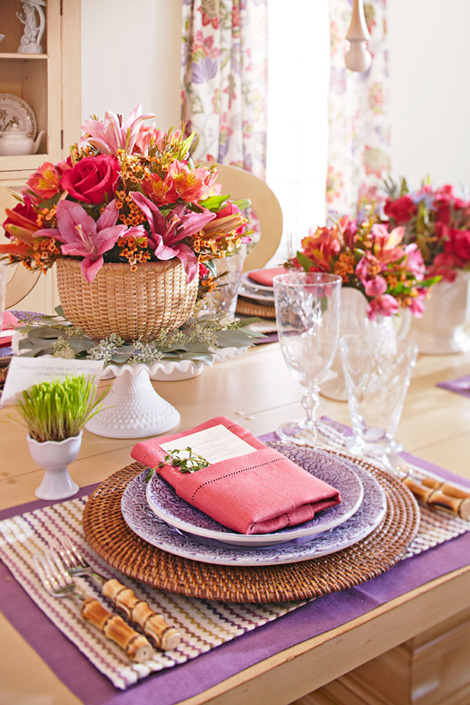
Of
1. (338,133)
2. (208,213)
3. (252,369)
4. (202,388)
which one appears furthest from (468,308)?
(338,133)

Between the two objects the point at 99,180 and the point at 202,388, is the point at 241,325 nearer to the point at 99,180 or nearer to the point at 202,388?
the point at 202,388

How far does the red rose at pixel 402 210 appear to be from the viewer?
1.51 meters

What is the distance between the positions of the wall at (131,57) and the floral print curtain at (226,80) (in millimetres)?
87

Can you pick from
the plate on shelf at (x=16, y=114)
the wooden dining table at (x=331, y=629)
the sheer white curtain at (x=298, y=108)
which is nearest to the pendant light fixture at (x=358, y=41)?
the wooden dining table at (x=331, y=629)

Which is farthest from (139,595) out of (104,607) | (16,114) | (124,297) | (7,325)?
(16,114)

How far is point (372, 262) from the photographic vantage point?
130 cm

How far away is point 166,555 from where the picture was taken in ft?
2.41

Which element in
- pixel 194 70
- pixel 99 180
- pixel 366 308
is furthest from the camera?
pixel 194 70

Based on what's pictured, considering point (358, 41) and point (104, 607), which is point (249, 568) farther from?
point (358, 41)

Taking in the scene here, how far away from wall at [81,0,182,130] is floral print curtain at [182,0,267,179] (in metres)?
0.09

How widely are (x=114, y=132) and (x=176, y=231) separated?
0.16 metres

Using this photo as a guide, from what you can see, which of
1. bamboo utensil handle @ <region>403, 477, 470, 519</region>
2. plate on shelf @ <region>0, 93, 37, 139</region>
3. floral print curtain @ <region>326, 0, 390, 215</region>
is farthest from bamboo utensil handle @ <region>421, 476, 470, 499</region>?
floral print curtain @ <region>326, 0, 390, 215</region>

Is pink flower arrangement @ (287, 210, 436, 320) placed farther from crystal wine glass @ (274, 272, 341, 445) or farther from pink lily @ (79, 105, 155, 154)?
pink lily @ (79, 105, 155, 154)

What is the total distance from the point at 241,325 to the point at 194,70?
88.9 inches
